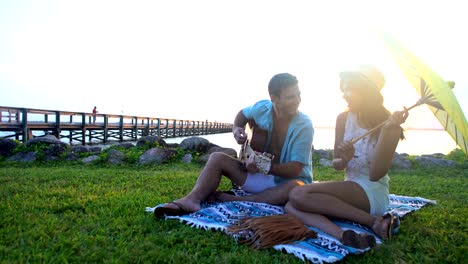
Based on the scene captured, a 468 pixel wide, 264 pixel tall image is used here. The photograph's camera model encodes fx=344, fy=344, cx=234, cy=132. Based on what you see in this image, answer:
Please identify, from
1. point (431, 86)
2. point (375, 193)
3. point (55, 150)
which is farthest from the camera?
point (55, 150)

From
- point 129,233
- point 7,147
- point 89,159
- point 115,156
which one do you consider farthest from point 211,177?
point 7,147

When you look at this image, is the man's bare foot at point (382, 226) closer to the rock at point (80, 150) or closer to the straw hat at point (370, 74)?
the straw hat at point (370, 74)

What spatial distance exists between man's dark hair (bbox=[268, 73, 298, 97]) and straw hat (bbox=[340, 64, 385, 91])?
0.52m

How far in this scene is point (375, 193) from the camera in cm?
267

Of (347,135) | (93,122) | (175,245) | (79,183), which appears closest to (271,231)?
(175,245)

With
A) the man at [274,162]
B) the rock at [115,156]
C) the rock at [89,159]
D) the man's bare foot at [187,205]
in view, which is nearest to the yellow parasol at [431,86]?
the man at [274,162]

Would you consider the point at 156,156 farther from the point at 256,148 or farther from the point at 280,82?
the point at 280,82

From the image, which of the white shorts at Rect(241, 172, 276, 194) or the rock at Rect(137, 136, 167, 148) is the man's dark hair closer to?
the white shorts at Rect(241, 172, 276, 194)

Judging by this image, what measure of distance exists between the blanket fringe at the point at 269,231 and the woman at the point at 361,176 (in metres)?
0.18

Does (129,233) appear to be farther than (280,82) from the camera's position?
No

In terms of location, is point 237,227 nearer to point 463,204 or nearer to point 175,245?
point 175,245

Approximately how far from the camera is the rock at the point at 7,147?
26.5 ft

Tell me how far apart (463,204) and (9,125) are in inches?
605

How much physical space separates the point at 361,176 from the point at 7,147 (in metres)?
8.43
